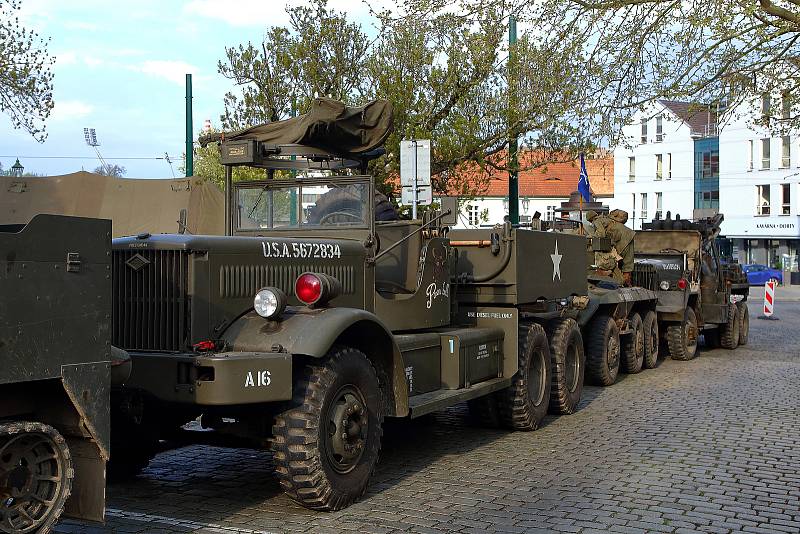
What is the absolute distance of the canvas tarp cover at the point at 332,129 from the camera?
7.58 m

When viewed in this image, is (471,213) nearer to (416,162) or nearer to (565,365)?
(416,162)

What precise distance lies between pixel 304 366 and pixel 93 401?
165 cm

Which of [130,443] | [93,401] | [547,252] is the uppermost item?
[547,252]

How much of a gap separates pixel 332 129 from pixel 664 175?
5700 cm

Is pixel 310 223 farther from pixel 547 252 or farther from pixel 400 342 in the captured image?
pixel 547 252

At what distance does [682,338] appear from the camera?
15727mm

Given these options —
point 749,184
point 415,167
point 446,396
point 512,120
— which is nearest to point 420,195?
point 415,167

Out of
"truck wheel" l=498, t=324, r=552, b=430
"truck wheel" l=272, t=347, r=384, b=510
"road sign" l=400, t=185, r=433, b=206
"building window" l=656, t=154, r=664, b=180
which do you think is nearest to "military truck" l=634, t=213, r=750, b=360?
"road sign" l=400, t=185, r=433, b=206

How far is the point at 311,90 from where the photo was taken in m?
18.4

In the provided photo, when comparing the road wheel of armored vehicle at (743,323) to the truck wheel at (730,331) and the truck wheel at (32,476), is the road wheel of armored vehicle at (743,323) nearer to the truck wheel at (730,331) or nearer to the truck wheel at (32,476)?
the truck wheel at (730,331)

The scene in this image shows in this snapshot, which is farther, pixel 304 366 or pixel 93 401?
pixel 304 366

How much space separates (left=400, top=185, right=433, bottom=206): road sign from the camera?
10234 millimetres

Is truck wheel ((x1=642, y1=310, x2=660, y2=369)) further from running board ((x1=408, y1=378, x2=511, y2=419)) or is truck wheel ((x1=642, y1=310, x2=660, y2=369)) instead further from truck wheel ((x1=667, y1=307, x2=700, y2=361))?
running board ((x1=408, y1=378, x2=511, y2=419))

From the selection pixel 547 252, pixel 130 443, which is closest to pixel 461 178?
pixel 547 252
